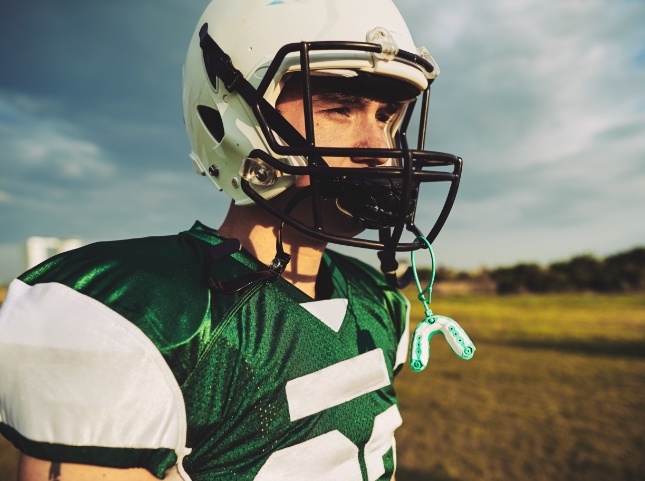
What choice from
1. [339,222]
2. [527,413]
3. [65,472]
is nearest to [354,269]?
[339,222]

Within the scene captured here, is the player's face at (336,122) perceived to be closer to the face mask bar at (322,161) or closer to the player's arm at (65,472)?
the face mask bar at (322,161)

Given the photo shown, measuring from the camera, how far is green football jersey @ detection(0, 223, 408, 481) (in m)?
0.90

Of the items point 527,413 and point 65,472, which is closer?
point 65,472

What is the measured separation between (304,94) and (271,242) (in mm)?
394

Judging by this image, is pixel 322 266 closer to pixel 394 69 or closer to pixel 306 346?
pixel 306 346

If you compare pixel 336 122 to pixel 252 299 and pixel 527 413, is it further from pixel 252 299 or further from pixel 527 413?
pixel 527 413

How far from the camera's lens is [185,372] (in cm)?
98

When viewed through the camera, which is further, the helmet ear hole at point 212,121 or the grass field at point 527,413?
the grass field at point 527,413

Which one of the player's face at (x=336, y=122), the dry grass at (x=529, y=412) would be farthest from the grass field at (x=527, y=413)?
the player's face at (x=336, y=122)

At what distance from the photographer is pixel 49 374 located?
90cm

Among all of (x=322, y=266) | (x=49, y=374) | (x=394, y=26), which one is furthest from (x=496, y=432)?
(x=49, y=374)

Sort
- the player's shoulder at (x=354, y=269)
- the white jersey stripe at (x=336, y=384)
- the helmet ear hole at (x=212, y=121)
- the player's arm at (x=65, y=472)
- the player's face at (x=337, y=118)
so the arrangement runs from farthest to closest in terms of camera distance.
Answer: the player's shoulder at (x=354, y=269) → the helmet ear hole at (x=212, y=121) → the player's face at (x=337, y=118) → the white jersey stripe at (x=336, y=384) → the player's arm at (x=65, y=472)

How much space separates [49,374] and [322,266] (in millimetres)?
818

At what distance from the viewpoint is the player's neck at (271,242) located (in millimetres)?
1312
